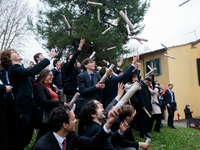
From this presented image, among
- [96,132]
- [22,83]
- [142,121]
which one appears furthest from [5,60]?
[142,121]

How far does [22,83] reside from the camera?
3.80 meters

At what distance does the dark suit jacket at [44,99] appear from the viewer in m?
3.87

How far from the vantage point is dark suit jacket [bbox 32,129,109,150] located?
7.67 feet

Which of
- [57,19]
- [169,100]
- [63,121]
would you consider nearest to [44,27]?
[57,19]

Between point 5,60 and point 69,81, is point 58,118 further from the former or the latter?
point 69,81

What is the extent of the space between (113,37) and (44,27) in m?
5.39

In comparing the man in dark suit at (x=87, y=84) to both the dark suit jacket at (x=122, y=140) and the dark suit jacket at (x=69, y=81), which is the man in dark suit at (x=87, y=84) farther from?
the dark suit jacket at (x=122, y=140)

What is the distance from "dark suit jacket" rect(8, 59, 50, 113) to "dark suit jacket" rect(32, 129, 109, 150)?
4.47ft

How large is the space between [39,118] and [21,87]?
26.5 inches

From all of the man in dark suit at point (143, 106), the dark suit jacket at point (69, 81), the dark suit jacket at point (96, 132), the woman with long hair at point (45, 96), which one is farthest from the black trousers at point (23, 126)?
the man in dark suit at point (143, 106)

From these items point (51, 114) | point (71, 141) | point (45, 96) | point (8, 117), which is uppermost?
point (45, 96)

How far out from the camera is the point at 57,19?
15.9m

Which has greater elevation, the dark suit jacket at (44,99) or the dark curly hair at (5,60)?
the dark curly hair at (5,60)

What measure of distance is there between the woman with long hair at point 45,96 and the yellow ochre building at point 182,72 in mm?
19783
